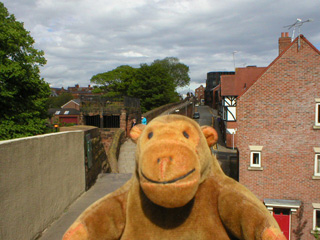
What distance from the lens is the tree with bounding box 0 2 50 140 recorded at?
51.1ft

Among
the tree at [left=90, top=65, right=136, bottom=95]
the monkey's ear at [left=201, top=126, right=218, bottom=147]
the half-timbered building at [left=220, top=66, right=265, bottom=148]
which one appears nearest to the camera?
the monkey's ear at [left=201, top=126, right=218, bottom=147]

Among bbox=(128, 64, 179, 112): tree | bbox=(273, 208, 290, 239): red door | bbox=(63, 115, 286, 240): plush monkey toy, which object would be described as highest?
bbox=(128, 64, 179, 112): tree

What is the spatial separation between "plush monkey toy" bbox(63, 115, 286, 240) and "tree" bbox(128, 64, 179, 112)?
121 ft

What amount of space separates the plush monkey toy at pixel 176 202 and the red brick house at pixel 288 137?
12.1 m

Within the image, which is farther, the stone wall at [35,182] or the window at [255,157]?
the window at [255,157]

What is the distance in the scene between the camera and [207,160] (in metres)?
2.73

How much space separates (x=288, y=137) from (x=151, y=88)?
28170 mm

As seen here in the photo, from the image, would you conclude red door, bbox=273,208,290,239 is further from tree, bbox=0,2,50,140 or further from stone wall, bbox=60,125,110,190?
tree, bbox=0,2,50,140

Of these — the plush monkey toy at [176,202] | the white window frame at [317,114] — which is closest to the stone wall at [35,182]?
the plush monkey toy at [176,202]

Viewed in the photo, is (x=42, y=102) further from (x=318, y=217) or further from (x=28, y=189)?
(x=318, y=217)

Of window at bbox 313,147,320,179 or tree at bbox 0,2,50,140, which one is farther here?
tree at bbox 0,2,50,140

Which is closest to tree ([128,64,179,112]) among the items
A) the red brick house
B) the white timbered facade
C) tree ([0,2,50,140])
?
the white timbered facade

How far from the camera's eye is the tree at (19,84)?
613 inches

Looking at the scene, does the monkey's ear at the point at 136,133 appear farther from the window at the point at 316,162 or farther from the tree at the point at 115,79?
the tree at the point at 115,79
